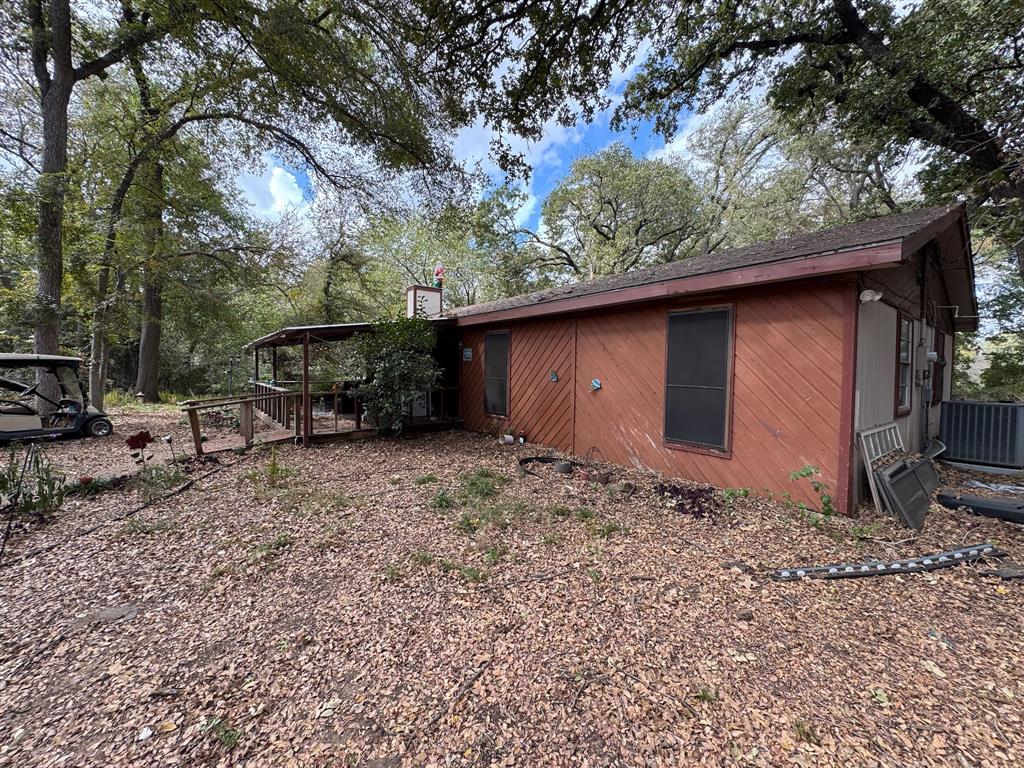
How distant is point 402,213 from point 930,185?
1001 centimetres

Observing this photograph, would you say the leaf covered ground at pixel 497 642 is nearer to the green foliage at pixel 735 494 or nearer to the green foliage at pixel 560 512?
the green foliage at pixel 560 512

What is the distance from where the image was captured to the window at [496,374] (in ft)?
23.0

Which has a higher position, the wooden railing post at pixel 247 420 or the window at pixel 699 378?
the window at pixel 699 378

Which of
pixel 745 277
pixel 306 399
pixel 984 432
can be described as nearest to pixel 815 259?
pixel 745 277

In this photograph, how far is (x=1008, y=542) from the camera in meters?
3.11

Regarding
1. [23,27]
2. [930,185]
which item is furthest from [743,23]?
[23,27]

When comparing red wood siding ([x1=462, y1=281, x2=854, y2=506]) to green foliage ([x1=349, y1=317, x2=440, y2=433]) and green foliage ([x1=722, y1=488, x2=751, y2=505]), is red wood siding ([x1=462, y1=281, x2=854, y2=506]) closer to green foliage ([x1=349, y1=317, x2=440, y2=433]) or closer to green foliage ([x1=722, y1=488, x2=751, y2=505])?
green foliage ([x1=722, y1=488, x2=751, y2=505])

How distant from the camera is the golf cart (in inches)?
225

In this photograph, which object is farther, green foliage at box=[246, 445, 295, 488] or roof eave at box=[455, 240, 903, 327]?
green foliage at box=[246, 445, 295, 488]

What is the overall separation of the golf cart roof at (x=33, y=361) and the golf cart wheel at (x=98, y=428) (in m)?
1.01

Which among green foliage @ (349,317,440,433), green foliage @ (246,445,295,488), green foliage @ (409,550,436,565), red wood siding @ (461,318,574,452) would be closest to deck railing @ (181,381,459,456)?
green foliage @ (349,317,440,433)

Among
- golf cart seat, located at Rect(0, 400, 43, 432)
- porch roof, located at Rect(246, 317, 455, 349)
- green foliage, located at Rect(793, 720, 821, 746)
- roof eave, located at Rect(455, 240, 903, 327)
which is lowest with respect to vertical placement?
green foliage, located at Rect(793, 720, 821, 746)

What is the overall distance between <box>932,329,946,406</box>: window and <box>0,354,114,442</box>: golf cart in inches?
537

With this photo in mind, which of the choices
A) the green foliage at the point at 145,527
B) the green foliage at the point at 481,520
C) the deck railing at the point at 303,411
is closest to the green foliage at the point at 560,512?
the green foliage at the point at 481,520
